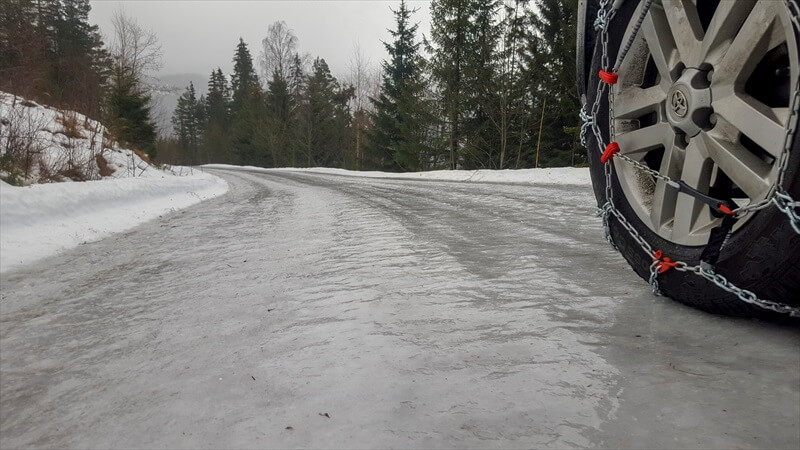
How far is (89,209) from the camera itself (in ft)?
18.6

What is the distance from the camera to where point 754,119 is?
4.73ft

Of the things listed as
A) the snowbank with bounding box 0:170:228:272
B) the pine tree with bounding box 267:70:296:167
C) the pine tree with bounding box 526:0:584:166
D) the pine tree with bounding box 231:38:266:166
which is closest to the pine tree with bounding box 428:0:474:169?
the pine tree with bounding box 526:0:584:166

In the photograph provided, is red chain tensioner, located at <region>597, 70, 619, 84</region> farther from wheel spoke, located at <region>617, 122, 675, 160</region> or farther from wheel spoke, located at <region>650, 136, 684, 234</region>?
wheel spoke, located at <region>650, 136, 684, 234</region>

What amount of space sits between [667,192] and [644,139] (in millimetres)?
277

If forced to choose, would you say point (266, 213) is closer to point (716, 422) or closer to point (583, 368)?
point (583, 368)

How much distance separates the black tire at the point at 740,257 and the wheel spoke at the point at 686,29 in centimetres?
24

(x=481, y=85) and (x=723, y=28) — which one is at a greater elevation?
(x=481, y=85)

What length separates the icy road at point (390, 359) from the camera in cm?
112

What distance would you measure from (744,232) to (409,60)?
3275 centimetres

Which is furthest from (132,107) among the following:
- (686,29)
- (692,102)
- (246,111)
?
(692,102)

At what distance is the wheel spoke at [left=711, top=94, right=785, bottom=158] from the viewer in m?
1.37

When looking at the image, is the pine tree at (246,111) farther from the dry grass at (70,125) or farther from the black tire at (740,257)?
the black tire at (740,257)

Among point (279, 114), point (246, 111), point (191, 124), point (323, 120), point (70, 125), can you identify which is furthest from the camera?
point (191, 124)

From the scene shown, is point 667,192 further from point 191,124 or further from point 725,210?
point 191,124
